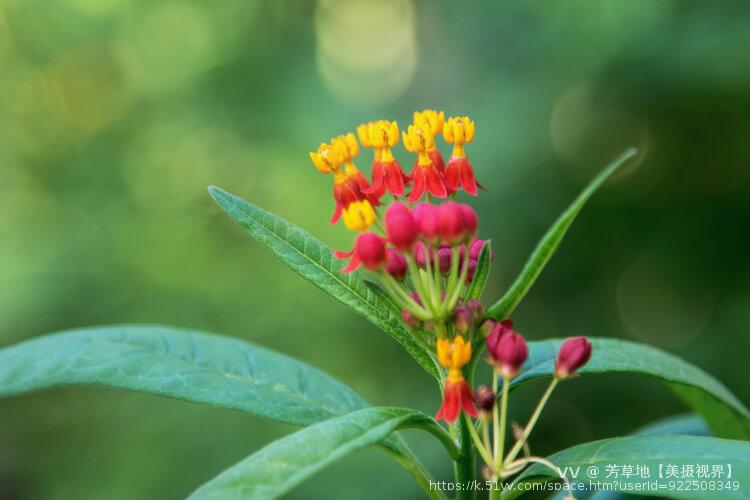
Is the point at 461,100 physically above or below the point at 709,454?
above

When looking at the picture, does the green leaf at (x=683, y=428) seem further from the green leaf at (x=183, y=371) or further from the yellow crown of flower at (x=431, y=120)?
the yellow crown of flower at (x=431, y=120)

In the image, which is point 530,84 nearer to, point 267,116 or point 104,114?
point 267,116

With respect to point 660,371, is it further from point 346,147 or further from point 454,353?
point 346,147

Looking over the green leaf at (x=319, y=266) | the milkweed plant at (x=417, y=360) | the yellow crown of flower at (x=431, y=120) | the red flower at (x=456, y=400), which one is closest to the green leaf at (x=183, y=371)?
the milkweed plant at (x=417, y=360)

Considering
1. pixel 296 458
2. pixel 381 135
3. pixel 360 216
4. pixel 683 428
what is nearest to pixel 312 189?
pixel 683 428

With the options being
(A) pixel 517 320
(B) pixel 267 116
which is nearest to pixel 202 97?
(B) pixel 267 116

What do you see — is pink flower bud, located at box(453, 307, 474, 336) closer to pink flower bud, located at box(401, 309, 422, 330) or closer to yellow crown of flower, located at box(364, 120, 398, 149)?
pink flower bud, located at box(401, 309, 422, 330)
